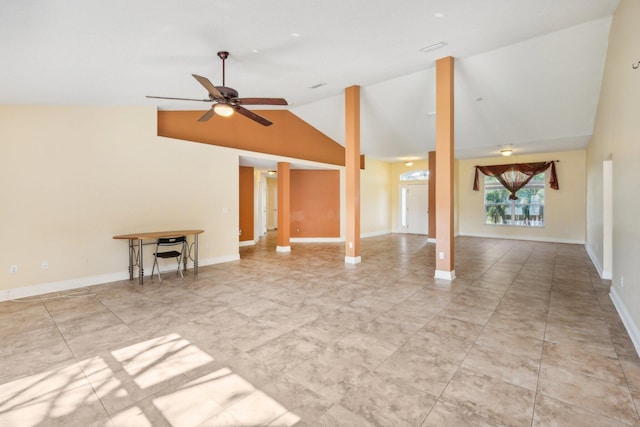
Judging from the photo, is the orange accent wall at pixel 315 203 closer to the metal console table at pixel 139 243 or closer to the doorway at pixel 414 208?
the doorway at pixel 414 208

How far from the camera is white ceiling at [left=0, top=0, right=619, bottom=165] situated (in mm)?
2938

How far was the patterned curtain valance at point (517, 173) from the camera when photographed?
8989 mm

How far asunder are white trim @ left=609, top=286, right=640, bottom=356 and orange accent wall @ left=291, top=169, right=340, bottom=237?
677 centimetres

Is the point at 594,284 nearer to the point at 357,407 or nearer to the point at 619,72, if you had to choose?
the point at 619,72

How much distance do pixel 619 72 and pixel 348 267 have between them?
15.1ft

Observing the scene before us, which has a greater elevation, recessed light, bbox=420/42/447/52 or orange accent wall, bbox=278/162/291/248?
recessed light, bbox=420/42/447/52

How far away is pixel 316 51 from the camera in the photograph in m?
4.10

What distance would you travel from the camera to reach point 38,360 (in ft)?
7.88

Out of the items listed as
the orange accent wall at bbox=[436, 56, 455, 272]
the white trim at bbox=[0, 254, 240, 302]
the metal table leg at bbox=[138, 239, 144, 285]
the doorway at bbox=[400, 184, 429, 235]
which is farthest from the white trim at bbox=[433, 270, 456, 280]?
the doorway at bbox=[400, 184, 429, 235]

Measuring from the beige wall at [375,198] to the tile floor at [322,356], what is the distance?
611 cm

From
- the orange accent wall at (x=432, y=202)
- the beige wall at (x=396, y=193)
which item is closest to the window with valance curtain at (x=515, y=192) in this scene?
the orange accent wall at (x=432, y=202)

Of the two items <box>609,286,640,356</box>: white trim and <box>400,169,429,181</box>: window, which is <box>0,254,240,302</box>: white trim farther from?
<box>400,169,429,181</box>: window

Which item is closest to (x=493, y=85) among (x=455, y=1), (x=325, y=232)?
(x=455, y=1)

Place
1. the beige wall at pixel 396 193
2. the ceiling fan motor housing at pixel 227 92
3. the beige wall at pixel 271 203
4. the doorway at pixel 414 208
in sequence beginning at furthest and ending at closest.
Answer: the beige wall at pixel 271 203, the beige wall at pixel 396 193, the doorway at pixel 414 208, the ceiling fan motor housing at pixel 227 92
